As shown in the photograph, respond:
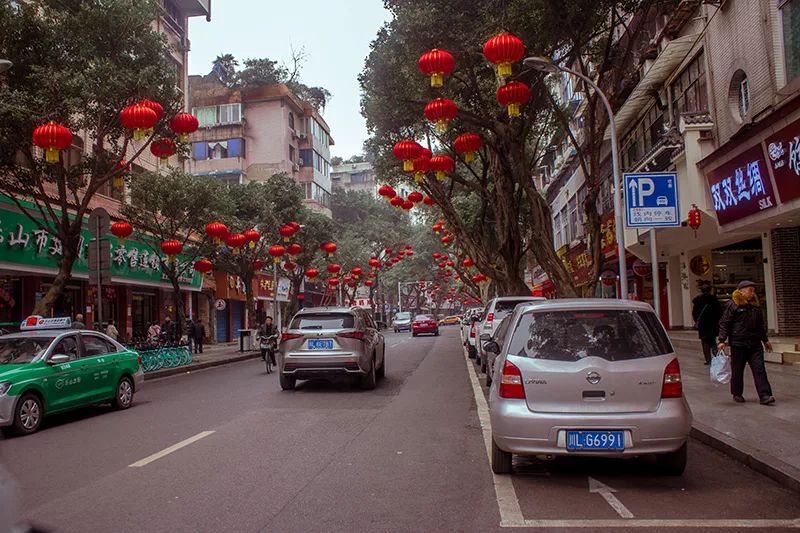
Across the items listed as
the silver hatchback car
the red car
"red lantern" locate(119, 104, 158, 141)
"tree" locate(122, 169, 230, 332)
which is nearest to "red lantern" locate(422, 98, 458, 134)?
"red lantern" locate(119, 104, 158, 141)

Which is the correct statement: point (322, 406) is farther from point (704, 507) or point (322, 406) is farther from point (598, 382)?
point (704, 507)

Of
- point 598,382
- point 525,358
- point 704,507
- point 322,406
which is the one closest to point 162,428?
point 322,406

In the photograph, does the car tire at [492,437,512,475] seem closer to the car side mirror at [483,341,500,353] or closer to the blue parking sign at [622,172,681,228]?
the car side mirror at [483,341,500,353]

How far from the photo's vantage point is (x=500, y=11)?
15047mm

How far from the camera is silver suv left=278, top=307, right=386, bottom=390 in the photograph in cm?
1271

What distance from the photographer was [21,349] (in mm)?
10203

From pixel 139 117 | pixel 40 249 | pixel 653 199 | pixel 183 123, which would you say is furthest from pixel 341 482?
pixel 40 249

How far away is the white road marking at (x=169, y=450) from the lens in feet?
23.2

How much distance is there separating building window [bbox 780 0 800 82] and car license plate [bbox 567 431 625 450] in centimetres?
1051

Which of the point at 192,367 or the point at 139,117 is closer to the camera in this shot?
the point at 139,117

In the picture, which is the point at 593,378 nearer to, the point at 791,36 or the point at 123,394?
the point at 123,394

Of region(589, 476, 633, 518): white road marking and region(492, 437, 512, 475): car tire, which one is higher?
region(492, 437, 512, 475): car tire

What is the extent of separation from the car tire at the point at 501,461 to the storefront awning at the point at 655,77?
50.8 ft

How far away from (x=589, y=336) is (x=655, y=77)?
16697mm
